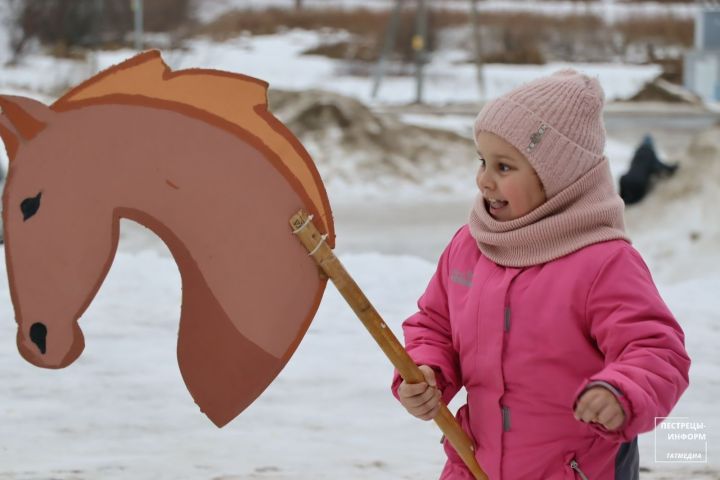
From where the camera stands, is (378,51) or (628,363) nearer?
(628,363)

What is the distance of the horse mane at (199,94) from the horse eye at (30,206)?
17 cm

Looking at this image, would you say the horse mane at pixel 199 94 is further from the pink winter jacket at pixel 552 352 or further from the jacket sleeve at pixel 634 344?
the jacket sleeve at pixel 634 344

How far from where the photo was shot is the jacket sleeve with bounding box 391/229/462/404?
90.9 inches

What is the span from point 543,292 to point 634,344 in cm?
21

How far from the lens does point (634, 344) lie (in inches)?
79.0

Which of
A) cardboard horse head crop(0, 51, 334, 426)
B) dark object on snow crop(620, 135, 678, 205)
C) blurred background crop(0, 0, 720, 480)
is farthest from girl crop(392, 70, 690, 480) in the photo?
dark object on snow crop(620, 135, 678, 205)

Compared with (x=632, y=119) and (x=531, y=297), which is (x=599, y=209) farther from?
(x=632, y=119)

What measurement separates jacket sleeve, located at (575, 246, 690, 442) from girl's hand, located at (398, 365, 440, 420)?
32cm

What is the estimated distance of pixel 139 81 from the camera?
2.20 meters

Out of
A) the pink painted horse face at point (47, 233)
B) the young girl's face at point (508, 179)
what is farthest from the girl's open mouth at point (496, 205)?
the pink painted horse face at point (47, 233)

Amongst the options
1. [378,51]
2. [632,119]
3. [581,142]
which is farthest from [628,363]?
[378,51]

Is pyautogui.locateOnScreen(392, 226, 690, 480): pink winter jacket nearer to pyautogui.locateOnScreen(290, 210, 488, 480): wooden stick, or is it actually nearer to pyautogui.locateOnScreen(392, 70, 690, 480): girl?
pyautogui.locateOnScreen(392, 70, 690, 480): girl

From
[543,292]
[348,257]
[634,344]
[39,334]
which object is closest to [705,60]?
[348,257]

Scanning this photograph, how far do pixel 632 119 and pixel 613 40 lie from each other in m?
11.6
